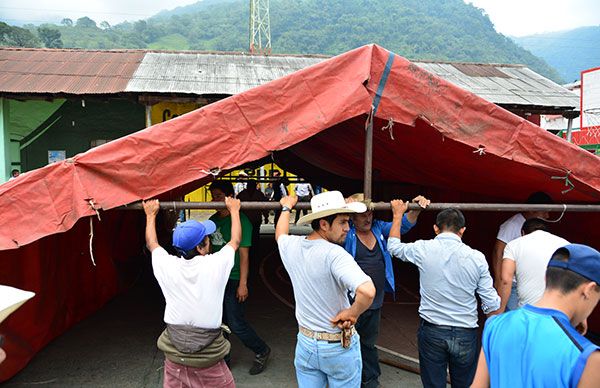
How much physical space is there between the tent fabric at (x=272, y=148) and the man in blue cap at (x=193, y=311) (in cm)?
92

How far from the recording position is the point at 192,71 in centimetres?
1150

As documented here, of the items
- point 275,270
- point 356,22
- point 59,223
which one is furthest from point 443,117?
point 356,22

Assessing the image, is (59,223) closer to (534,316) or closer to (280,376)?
(280,376)

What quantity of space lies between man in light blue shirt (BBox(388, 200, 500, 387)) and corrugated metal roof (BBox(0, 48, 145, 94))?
28.3 feet

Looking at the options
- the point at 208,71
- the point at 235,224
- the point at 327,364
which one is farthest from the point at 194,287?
the point at 208,71

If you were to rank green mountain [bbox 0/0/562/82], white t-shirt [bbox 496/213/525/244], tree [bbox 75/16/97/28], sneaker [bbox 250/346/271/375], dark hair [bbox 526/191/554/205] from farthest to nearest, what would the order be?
tree [bbox 75/16/97/28], green mountain [bbox 0/0/562/82], dark hair [bbox 526/191/554/205], sneaker [bbox 250/346/271/375], white t-shirt [bbox 496/213/525/244]

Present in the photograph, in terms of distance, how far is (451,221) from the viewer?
3268mm

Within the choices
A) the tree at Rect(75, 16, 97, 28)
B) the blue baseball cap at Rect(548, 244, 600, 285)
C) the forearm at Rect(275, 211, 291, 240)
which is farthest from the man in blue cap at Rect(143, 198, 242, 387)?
the tree at Rect(75, 16, 97, 28)

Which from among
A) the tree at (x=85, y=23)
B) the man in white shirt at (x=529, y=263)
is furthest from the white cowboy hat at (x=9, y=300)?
the tree at (x=85, y=23)

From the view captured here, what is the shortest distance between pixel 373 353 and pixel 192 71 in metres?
9.48

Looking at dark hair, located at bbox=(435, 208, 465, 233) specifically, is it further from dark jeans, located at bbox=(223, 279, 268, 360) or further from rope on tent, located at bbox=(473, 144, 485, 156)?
dark jeans, located at bbox=(223, 279, 268, 360)

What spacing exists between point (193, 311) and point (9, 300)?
1023 mm

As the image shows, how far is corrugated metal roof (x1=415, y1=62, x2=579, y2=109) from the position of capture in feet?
37.0

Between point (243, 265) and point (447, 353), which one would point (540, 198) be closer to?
point (447, 353)
